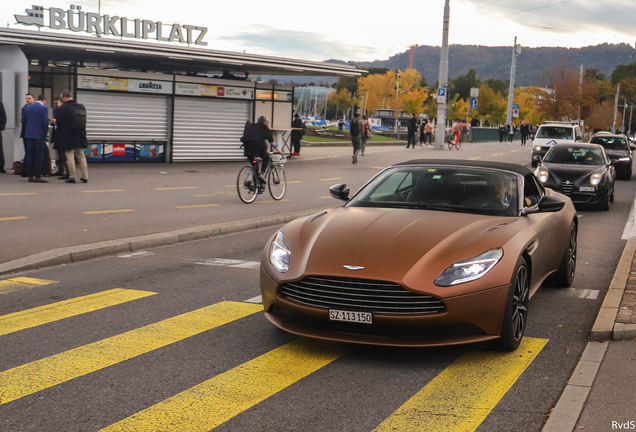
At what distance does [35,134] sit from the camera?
1700cm

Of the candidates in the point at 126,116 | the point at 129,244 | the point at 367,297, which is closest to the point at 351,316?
the point at 367,297

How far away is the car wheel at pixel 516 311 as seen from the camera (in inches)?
212

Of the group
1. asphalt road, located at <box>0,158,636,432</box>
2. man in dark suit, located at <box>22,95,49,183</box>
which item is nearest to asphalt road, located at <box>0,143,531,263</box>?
man in dark suit, located at <box>22,95,49,183</box>

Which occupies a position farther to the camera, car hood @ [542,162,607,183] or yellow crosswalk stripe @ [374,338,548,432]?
car hood @ [542,162,607,183]

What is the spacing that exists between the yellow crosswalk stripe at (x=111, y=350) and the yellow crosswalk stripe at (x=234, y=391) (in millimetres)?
823

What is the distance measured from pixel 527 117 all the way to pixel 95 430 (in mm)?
142815

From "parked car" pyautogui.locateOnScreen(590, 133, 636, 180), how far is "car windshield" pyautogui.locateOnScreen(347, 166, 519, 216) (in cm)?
2213

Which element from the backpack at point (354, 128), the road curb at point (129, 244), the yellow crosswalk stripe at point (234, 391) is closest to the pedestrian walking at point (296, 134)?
the backpack at point (354, 128)

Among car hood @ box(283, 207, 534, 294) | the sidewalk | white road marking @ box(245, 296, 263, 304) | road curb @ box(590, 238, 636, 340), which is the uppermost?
car hood @ box(283, 207, 534, 294)

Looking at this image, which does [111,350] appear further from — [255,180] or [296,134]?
[296,134]

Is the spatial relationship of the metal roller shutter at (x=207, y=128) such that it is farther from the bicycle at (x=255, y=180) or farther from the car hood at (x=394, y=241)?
the car hood at (x=394, y=241)

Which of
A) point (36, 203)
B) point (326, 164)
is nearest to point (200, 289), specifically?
point (36, 203)

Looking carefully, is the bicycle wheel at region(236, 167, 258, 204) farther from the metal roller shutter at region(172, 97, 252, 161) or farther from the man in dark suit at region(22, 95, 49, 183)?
the metal roller shutter at region(172, 97, 252, 161)

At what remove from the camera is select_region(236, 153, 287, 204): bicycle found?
1548 centimetres
